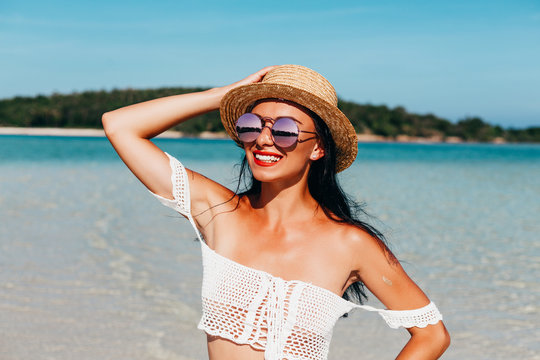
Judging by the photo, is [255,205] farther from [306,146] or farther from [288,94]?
[288,94]

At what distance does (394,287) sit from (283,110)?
2.64 ft

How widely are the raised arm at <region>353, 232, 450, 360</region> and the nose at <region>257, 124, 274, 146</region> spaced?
49 centimetres

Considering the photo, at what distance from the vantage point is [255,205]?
8.05 ft

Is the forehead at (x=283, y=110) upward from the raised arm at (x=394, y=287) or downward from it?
upward

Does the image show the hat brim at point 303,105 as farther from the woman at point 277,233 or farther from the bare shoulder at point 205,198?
the bare shoulder at point 205,198

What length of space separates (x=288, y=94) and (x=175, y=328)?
3.61 meters

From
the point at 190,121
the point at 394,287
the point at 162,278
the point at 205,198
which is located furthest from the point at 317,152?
the point at 190,121

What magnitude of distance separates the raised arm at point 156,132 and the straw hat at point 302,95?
2.6 inches

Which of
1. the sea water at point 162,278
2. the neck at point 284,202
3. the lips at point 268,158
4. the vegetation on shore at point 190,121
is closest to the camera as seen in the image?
the lips at point 268,158

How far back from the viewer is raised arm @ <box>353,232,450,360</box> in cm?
217

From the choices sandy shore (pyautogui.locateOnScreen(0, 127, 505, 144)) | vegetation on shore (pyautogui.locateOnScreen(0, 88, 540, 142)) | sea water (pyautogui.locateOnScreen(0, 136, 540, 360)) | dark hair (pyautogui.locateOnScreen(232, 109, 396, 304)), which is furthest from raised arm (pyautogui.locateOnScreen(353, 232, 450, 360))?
sandy shore (pyautogui.locateOnScreen(0, 127, 505, 144))

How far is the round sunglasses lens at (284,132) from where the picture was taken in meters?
2.18

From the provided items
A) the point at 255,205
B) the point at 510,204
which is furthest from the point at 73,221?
the point at 510,204

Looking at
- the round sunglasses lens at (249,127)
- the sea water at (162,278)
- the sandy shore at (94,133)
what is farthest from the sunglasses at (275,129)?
the sandy shore at (94,133)
